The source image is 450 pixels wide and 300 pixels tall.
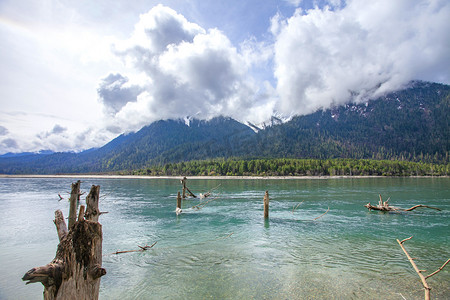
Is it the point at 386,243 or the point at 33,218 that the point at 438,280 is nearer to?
the point at 386,243

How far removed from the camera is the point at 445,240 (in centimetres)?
2284

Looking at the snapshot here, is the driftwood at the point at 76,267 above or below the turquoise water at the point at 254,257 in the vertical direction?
above

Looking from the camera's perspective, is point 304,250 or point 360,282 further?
point 304,250

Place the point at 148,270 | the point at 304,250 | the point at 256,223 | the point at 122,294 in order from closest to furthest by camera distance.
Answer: the point at 122,294 < the point at 148,270 < the point at 304,250 < the point at 256,223

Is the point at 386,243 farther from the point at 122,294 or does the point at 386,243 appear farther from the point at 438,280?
the point at 122,294

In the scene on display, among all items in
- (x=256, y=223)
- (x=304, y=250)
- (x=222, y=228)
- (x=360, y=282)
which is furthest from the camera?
(x=256, y=223)

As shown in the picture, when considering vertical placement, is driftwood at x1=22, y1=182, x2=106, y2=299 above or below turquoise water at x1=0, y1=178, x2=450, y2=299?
above

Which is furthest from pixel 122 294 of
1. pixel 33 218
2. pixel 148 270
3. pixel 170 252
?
pixel 33 218

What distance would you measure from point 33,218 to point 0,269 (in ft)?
73.2

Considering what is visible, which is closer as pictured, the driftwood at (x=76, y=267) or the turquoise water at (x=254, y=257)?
the driftwood at (x=76, y=267)

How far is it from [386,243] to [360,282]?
1017 cm

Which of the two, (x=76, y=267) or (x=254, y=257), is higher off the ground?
(x=76, y=267)

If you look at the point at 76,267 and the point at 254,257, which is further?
the point at 254,257

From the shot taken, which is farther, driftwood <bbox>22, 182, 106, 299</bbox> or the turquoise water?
the turquoise water
